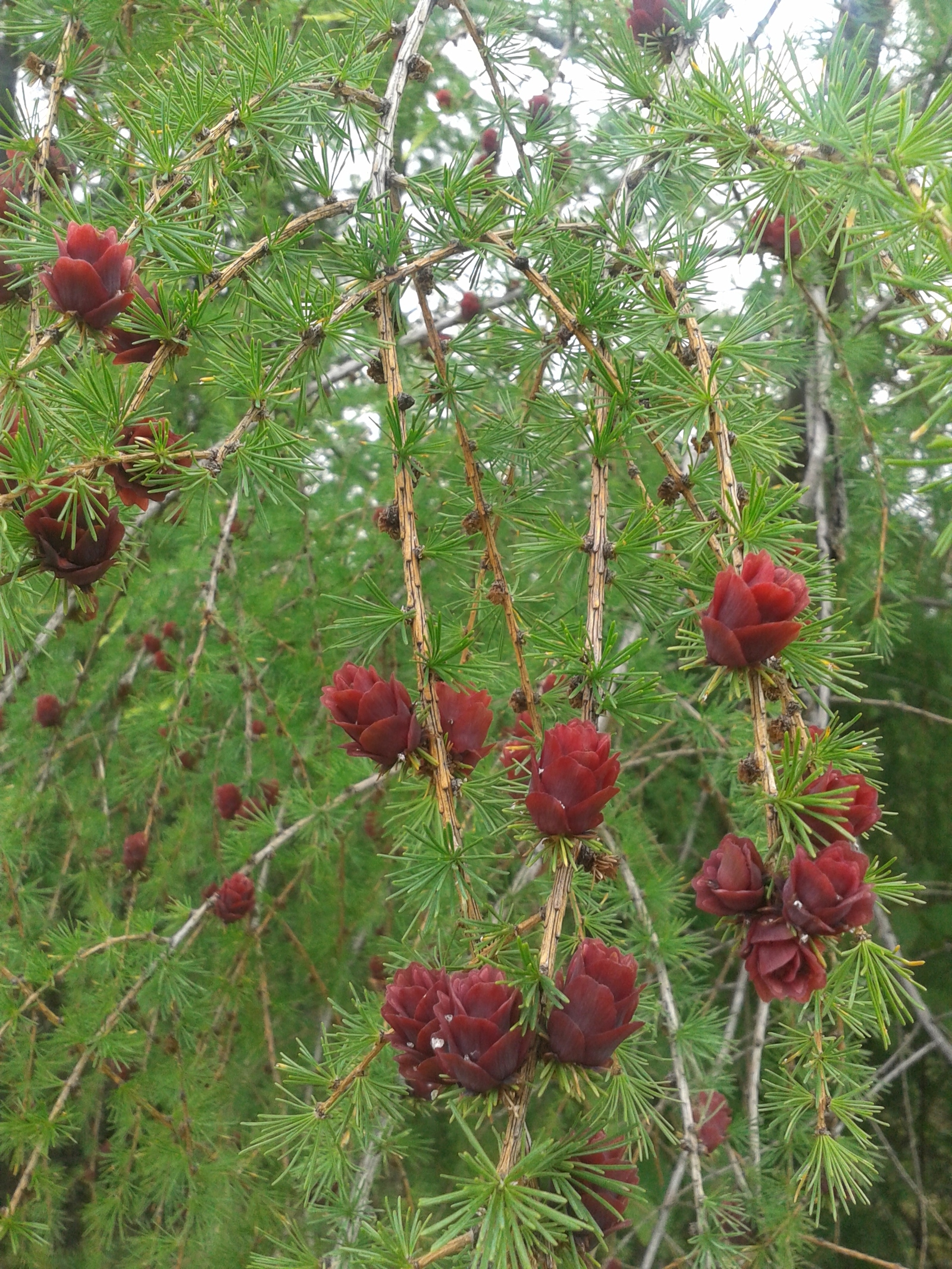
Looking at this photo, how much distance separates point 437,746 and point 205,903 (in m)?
0.83

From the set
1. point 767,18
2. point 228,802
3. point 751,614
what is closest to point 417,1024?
point 751,614

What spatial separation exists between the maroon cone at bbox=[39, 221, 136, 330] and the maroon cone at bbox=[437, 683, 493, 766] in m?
0.33

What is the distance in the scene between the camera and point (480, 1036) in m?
0.44

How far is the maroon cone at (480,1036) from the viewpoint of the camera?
17.1 inches

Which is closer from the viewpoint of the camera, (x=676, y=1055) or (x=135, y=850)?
(x=676, y=1055)

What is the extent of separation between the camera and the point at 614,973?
46 centimetres

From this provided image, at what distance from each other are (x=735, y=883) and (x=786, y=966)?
48 mm

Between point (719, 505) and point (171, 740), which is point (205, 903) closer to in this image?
point (171, 740)

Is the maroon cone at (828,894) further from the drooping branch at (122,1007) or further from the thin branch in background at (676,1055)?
the drooping branch at (122,1007)

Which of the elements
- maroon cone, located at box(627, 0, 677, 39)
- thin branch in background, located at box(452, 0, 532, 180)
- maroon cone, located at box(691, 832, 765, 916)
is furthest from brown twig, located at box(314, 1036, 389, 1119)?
maroon cone, located at box(627, 0, 677, 39)

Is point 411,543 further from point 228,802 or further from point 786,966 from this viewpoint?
point 228,802

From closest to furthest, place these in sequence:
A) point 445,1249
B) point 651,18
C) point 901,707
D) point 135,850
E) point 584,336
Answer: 1. point 445,1249
2. point 584,336
3. point 651,18
4. point 901,707
5. point 135,850

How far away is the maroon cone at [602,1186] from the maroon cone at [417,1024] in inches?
3.4

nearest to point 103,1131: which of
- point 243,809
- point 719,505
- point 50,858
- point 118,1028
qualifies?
point 50,858
